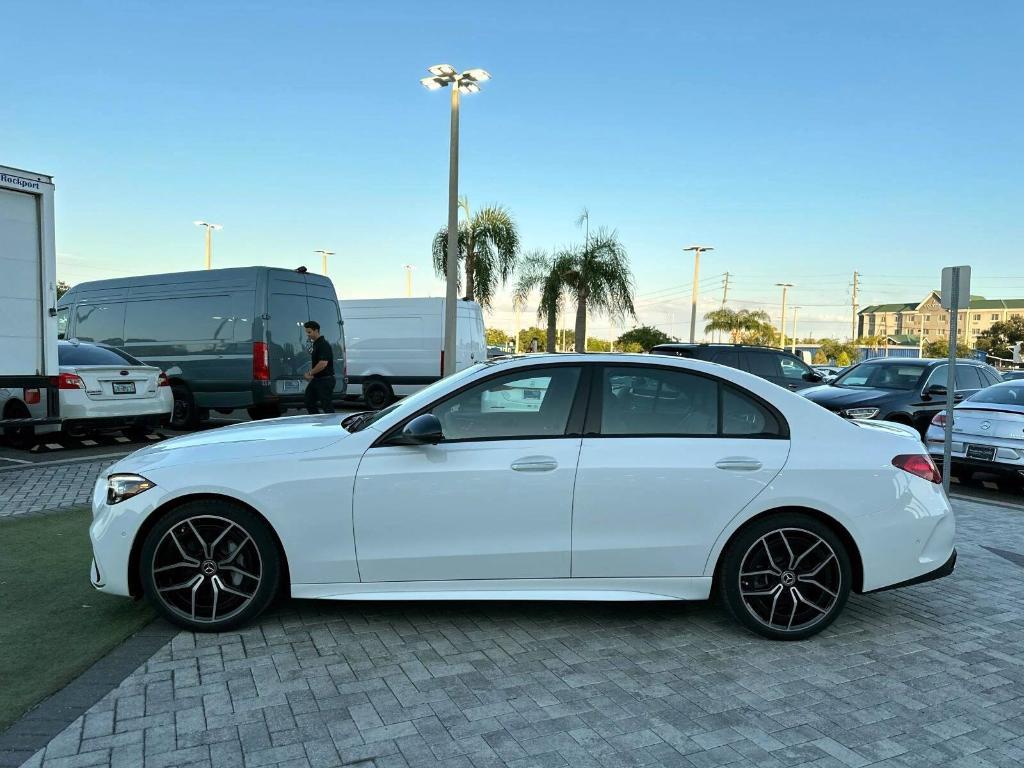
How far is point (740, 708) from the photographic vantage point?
10.8 ft

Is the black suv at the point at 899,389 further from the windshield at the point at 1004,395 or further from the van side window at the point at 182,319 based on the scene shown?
the van side window at the point at 182,319

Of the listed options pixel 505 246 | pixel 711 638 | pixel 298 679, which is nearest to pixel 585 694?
pixel 711 638

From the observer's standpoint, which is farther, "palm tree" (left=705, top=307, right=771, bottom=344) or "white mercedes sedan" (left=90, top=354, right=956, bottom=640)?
"palm tree" (left=705, top=307, right=771, bottom=344)

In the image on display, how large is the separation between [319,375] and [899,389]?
28.1 feet

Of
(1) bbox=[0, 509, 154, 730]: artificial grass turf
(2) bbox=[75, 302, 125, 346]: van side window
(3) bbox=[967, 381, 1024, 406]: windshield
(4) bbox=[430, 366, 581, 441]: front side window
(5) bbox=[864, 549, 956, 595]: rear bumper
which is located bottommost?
(1) bbox=[0, 509, 154, 730]: artificial grass turf

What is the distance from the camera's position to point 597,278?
1017 inches

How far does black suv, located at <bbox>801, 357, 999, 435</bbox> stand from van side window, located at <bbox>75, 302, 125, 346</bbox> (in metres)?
11.6

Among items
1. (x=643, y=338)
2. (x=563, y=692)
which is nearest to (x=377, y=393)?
(x=563, y=692)

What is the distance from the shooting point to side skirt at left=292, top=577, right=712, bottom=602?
3969mm

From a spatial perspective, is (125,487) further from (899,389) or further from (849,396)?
(899,389)

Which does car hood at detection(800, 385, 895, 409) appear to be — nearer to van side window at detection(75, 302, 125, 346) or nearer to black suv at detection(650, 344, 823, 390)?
black suv at detection(650, 344, 823, 390)

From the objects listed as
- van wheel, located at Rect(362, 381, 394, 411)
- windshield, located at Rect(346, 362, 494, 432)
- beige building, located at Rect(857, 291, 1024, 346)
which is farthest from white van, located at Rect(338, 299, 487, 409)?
beige building, located at Rect(857, 291, 1024, 346)

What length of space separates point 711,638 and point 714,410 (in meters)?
1.19

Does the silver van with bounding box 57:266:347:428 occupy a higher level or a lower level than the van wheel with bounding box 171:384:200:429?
higher
